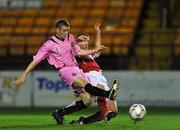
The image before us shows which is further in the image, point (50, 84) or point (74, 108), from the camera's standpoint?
point (50, 84)

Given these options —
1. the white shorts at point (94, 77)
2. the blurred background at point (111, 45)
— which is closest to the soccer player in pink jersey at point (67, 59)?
the white shorts at point (94, 77)

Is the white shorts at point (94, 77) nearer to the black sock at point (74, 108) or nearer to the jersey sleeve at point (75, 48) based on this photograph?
the black sock at point (74, 108)

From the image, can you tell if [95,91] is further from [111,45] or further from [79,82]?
[111,45]

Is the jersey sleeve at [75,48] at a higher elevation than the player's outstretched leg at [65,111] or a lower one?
higher

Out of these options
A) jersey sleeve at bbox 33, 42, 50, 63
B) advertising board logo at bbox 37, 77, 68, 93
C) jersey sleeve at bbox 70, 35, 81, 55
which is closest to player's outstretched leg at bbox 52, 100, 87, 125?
jersey sleeve at bbox 70, 35, 81, 55

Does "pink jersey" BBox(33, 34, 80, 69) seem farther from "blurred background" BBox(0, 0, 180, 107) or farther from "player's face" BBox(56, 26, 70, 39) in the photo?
"blurred background" BBox(0, 0, 180, 107)

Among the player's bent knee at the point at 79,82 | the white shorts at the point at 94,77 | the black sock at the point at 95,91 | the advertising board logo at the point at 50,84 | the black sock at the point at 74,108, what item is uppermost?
the advertising board logo at the point at 50,84

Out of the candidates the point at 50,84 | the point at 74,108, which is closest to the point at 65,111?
the point at 74,108

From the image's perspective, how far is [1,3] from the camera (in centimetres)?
3047

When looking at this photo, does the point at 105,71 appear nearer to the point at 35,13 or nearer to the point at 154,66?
the point at 154,66

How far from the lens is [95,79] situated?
44.4ft

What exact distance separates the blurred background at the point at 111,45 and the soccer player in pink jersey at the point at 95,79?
15.9 ft

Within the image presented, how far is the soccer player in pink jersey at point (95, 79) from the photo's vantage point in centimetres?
1292

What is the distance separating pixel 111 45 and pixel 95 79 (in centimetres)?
1209
